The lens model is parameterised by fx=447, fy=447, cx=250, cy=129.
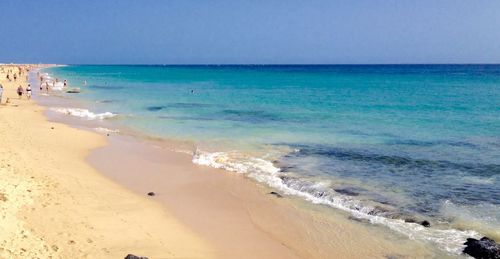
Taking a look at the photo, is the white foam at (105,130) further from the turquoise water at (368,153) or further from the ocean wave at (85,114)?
the ocean wave at (85,114)

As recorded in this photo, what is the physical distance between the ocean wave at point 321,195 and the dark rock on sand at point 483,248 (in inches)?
9.4

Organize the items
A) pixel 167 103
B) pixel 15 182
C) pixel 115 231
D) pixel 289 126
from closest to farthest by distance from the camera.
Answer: pixel 115 231 < pixel 15 182 < pixel 289 126 < pixel 167 103

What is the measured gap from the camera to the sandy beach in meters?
9.55

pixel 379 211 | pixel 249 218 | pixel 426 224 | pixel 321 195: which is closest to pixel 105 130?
pixel 321 195

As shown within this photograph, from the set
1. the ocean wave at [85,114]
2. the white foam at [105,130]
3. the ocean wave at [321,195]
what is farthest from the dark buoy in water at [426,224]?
the ocean wave at [85,114]

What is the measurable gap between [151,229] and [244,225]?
7.57 feet

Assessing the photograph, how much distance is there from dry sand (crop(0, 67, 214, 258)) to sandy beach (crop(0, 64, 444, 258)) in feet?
0.07

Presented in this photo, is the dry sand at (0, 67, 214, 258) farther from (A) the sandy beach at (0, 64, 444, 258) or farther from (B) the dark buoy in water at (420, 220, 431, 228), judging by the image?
(B) the dark buoy in water at (420, 220, 431, 228)

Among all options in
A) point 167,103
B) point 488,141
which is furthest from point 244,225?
point 167,103

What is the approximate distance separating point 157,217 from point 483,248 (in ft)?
25.1

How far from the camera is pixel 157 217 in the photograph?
11.6 meters

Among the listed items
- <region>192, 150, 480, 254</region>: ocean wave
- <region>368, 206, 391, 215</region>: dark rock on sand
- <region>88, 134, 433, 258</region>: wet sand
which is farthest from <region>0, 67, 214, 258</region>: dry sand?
<region>368, 206, 391, 215</region>: dark rock on sand

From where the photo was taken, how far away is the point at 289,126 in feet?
89.7

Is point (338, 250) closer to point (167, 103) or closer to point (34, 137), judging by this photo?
point (34, 137)
